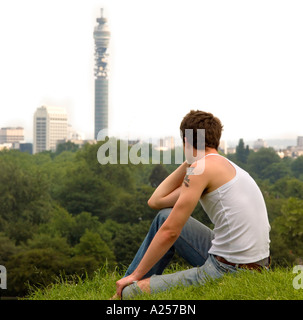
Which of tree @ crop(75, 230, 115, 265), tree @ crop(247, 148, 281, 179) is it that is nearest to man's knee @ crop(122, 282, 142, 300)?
tree @ crop(75, 230, 115, 265)

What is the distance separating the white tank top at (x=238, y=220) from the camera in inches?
158

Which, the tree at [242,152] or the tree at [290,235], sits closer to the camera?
the tree at [290,235]

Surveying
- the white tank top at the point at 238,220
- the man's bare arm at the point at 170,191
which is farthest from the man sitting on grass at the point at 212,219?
the man's bare arm at the point at 170,191

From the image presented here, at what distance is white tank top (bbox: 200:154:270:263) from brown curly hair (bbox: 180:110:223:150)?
0.80 feet

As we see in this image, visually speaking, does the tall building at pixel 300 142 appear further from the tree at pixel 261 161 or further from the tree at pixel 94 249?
the tree at pixel 94 249

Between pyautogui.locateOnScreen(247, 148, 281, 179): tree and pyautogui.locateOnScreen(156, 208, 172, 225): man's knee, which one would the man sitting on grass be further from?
pyautogui.locateOnScreen(247, 148, 281, 179): tree

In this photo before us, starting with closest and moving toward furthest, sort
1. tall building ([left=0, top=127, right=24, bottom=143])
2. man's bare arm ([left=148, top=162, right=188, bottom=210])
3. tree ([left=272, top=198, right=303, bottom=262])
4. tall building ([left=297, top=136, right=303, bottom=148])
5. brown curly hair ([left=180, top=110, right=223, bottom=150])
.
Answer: brown curly hair ([left=180, top=110, right=223, bottom=150]) → man's bare arm ([left=148, top=162, right=188, bottom=210]) → tree ([left=272, top=198, right=303, bottom=262]) → tall building ([left=297, top=136, right=303, bottom=148]) → tall building ([left=0, top=127, right=24, bottom=143])

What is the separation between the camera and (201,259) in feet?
14.4

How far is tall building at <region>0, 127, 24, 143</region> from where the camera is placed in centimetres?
17850

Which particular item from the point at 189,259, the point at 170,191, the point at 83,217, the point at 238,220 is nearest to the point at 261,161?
the point at 83,217

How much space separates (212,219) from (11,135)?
614ft

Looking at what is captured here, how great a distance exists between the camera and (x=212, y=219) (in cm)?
415

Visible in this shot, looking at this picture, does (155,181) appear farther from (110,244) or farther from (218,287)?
(218,287)
